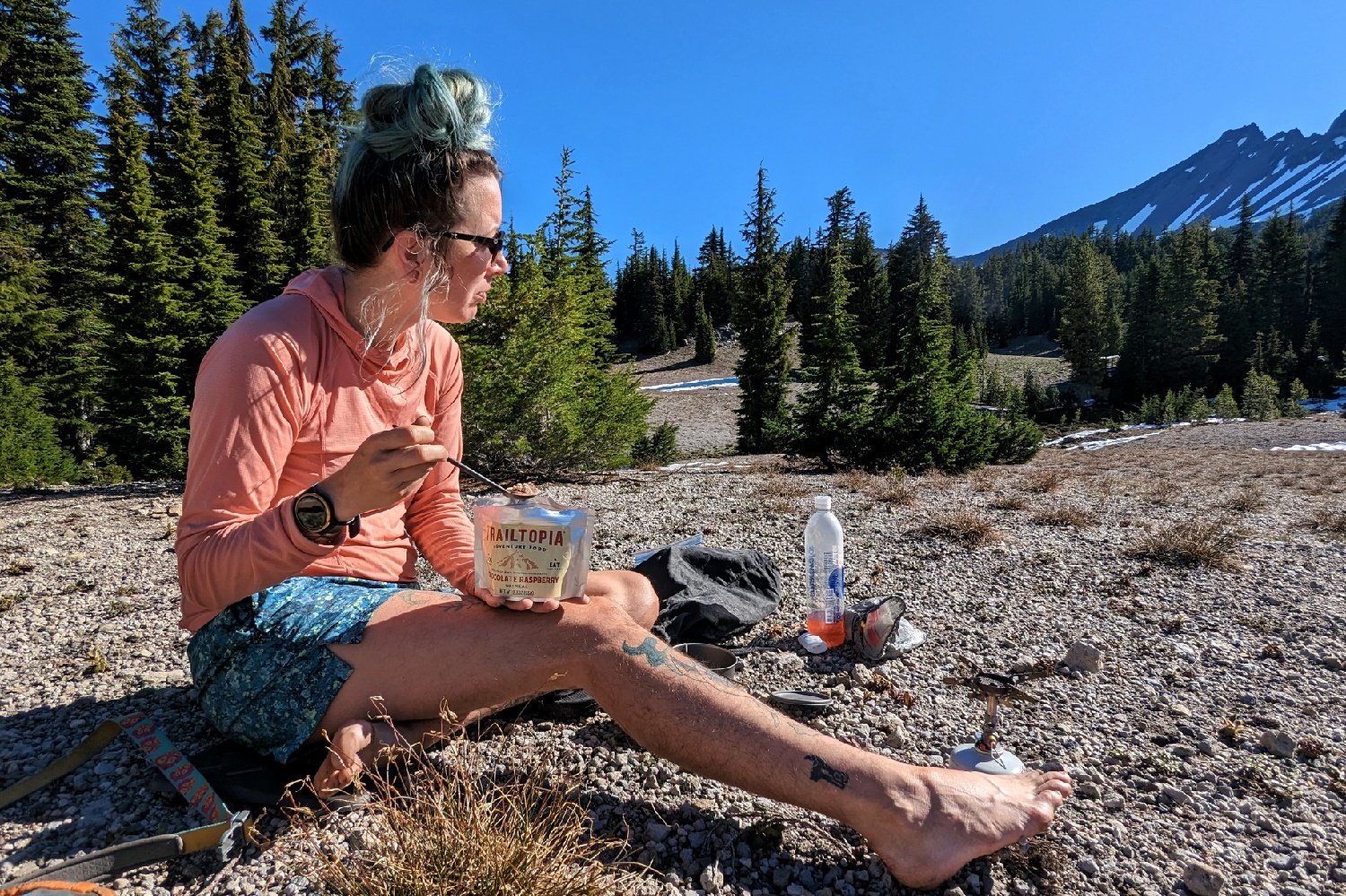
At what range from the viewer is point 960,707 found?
9.15ft

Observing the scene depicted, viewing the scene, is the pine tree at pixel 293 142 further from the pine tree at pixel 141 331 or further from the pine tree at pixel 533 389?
the pine tree at pixel 533 389

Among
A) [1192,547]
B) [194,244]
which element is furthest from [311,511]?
[194,244]

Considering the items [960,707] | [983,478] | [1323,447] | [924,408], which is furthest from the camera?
[1323,447]

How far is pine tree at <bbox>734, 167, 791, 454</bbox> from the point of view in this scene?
95.1 ft

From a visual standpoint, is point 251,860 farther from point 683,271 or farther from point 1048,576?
point 683,271

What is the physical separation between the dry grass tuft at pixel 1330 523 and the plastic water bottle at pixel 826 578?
576 cm

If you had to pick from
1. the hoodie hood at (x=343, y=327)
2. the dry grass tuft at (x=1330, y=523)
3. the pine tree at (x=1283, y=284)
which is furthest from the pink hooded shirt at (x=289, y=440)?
the pine tree at (x=1283, y=284)

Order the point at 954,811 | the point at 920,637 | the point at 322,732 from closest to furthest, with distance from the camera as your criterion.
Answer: the point at 954,811 < the point at 322,732 < the point at 920,637

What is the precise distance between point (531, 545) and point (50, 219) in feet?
86.8

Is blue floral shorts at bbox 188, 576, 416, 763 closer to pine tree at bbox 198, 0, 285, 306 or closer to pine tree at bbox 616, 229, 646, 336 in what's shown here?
pine tree at bbox 198, 0, 285, 306

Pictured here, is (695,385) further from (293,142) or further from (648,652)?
(648,652)

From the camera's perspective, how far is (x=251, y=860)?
1.72 meters

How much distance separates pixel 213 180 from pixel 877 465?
1740 centimetres

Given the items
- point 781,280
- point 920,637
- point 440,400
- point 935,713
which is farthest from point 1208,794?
point 781,280
